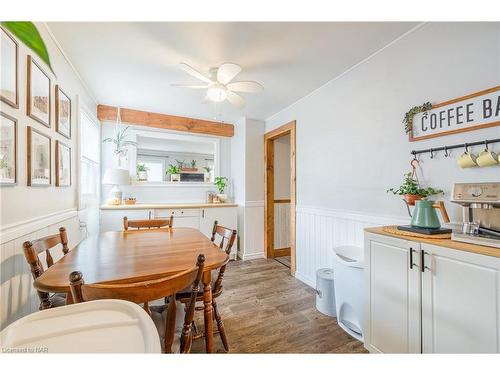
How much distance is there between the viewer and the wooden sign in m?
1.27

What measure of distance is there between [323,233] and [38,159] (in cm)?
259

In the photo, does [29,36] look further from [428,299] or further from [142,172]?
[142,172]

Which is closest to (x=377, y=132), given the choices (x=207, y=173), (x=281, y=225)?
(x=281, y=225)

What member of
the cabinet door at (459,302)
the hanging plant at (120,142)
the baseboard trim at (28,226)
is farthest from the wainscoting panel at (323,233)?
the hanging plant at (120,142)

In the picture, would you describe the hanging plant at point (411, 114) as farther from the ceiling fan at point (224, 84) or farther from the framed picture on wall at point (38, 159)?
the framed picture on wall at point (38, 159)

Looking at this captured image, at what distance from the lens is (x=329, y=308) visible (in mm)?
2057

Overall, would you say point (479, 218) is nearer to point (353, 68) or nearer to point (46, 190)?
point (353, 68)

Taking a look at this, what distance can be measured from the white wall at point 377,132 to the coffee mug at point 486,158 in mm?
64

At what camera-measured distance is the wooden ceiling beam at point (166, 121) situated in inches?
128

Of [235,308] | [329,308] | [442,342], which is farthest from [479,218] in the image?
[235,308]

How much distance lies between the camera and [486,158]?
1.24 m

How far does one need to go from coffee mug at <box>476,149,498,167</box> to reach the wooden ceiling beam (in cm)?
340
